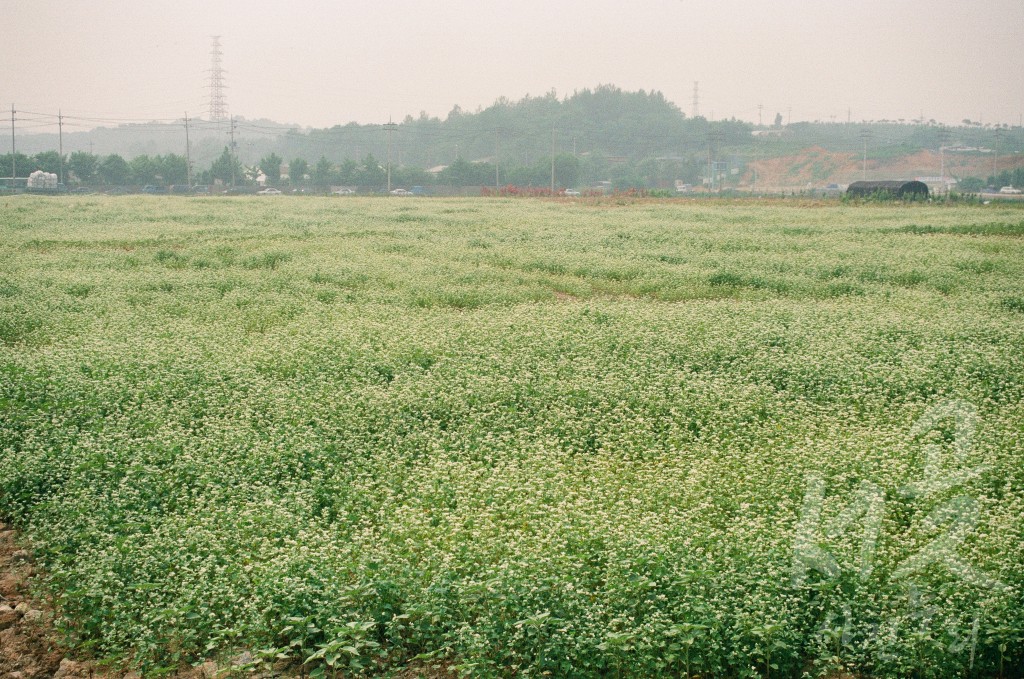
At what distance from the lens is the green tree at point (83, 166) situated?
270 feet

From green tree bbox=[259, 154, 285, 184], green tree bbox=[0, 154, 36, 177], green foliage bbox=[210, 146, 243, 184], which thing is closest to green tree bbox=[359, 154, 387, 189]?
green tree bbox=[259, 154, 285, 184]

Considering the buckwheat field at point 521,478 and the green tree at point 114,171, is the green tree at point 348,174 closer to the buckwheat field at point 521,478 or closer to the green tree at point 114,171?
the green tree at point 114,171

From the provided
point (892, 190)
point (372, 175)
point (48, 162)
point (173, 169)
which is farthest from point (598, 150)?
point (892, 190)

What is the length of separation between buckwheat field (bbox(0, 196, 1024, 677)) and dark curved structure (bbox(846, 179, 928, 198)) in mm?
30979

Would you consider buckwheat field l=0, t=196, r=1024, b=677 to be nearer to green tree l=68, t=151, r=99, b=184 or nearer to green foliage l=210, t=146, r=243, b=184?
green tree l=68, t=151, r=99, b=184

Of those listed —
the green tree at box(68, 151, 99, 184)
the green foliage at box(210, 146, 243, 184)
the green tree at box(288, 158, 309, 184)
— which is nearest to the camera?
the green tree at box(68, 151, 99, 184)

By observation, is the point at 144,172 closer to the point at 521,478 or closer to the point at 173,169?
the point at 173,169

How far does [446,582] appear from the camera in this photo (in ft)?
19.0

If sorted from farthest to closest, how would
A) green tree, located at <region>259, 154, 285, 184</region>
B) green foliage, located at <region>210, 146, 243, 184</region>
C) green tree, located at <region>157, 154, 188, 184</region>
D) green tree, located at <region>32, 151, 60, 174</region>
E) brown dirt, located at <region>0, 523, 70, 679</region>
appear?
green tree, located at <region>259, 154, 285, 184</region> → green foliage, located at <region>210, 146, 243, 184</region> → green tree, located at <region>157, 154, 188, 184</region> → green tree, located at <region>32, 151, 60, 174</region> → brown dirt, located at <region>0, 523, 70, 679</region>

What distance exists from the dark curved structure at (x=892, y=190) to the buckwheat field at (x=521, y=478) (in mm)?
30979

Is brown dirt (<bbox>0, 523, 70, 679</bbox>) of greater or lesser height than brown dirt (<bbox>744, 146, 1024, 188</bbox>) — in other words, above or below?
below

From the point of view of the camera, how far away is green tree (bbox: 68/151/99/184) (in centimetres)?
8238

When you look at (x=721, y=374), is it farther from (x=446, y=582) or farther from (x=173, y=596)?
(x=173, y=596)

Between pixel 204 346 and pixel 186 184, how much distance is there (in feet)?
263
